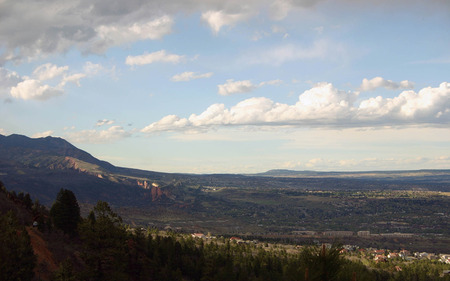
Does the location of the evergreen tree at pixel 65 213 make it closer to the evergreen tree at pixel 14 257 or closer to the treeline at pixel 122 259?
the treeline at pixel 122 259

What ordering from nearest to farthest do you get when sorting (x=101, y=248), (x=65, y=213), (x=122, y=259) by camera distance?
(x=101, y=248)
(x=122, y=259)
(x=65, y=213)

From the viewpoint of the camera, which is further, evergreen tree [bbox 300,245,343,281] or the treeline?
the treeline

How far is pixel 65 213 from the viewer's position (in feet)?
274

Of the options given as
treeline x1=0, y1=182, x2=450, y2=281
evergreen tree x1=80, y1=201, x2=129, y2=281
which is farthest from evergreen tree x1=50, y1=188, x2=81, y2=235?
evergreen tree x1=80, y1=201, x2=129, y2=281

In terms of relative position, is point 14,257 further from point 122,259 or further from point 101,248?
point 122,259

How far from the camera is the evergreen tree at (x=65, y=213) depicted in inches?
3278

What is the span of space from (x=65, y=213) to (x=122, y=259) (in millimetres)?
25169

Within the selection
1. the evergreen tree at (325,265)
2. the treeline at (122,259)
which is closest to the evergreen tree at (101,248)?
the treeline at (122,259)

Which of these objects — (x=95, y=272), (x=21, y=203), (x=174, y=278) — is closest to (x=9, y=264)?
(x=95, y=272)

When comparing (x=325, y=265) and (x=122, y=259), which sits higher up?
(x=325, y=265)

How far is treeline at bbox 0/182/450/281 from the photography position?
26.8 metres

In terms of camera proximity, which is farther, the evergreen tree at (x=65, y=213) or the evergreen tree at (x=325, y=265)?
the evergreen tree at (x=65, y=213)

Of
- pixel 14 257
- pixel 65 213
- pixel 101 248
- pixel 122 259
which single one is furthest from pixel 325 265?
pixel 65 213

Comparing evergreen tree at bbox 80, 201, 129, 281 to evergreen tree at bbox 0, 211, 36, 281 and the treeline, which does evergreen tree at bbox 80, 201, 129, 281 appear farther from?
evergreen tree at bbox 0, 211, 36, 281
